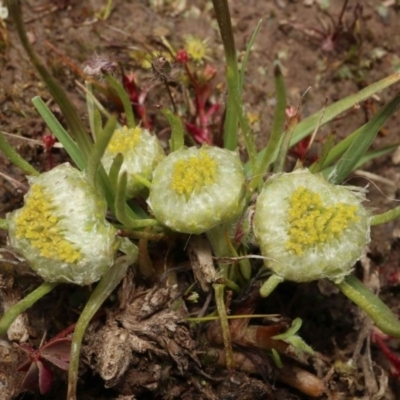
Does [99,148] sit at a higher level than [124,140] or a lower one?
higher

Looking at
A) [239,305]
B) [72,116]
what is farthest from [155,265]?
[72,116]

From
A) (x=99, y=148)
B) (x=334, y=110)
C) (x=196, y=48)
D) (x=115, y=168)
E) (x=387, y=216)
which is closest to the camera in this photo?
(x=99, y=148)

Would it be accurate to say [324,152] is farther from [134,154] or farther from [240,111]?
[134,154]

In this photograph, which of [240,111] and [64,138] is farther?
[64,138]

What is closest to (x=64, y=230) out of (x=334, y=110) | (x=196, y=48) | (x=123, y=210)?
(x=123, y=210)

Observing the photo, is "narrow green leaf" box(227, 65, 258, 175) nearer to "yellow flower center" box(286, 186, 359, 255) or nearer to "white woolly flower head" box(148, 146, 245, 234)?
"white woolly flower head" box(148, 146, 245, 234)
